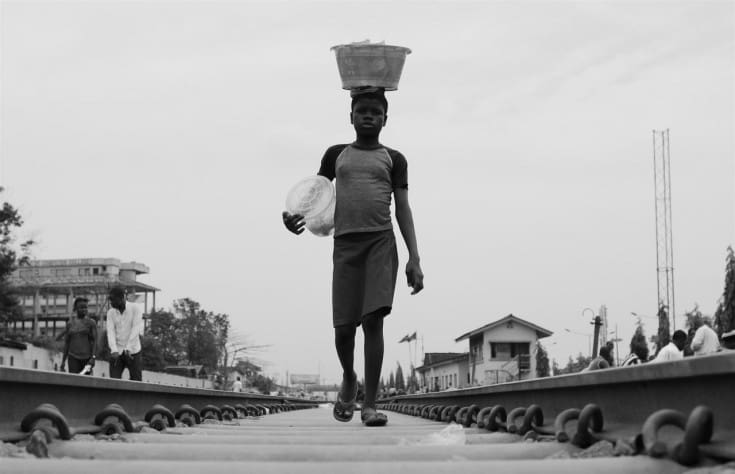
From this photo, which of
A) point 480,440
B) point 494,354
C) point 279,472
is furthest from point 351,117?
point 494,354

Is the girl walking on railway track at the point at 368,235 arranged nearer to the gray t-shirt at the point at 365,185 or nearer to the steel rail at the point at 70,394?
the gray t-shirt at the point at 365,185

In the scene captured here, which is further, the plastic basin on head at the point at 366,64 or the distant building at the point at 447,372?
the distant building at the point at 447,372

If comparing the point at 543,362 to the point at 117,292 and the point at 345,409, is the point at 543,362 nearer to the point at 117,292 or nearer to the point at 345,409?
the point at 117,292

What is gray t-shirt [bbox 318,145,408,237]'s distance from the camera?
686 centimetres

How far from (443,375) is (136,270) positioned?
103432 millimetres

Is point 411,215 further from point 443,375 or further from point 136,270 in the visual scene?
point 136,270

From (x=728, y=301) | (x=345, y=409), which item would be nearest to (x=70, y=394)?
(x=345, y=409)

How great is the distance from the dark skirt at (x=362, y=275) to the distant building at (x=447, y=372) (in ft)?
243

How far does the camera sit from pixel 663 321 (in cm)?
6281

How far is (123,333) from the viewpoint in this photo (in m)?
13.4

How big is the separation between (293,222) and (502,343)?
278ft

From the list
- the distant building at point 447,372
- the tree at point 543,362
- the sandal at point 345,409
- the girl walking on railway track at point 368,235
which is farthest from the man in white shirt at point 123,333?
the tree at point 543,362

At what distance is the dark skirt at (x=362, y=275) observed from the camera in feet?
22.0

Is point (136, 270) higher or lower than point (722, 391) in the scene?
higher
